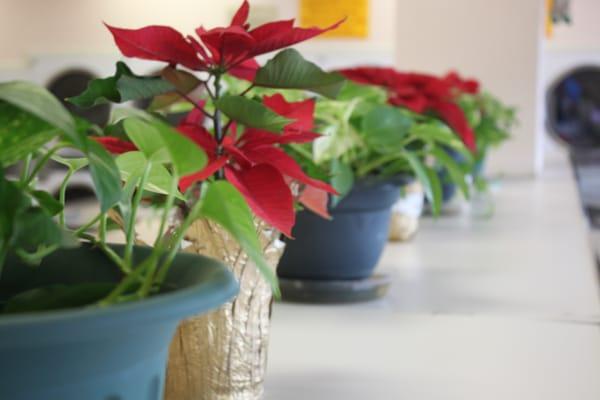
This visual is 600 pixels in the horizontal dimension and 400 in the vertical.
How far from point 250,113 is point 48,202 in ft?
0.37

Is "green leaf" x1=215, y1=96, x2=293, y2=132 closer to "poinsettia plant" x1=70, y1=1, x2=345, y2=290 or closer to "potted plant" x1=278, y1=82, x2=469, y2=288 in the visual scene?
"poinsettia plant" x1=70, y1=1, x2=345, y2=290

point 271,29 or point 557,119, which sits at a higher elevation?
point 271,29

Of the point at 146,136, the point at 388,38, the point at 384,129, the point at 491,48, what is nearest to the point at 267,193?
the point at 146,136

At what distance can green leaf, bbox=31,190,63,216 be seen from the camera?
39cm

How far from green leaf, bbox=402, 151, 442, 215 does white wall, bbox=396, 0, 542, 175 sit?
1.63 meters

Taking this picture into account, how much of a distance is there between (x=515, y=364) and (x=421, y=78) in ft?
1.90

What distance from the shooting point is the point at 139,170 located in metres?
0.42

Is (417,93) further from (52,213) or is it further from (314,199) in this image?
(52,213)

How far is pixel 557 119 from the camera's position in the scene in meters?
4.54

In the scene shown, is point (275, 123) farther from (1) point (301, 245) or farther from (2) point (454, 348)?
(1) point (301, 245)

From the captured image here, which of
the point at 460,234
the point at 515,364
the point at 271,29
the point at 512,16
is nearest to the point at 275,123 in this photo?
the point at 271,29

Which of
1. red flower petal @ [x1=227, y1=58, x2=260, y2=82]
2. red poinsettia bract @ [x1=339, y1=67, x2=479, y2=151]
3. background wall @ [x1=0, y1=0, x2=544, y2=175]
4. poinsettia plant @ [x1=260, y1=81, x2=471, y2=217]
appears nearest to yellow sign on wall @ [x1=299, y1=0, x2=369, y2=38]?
background wall @ [x1=0, y1=0, x2=544, y2=175]

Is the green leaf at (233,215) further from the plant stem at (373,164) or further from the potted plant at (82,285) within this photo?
the plant stem at (373,164)

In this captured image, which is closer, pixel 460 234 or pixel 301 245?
pixel 301 245
